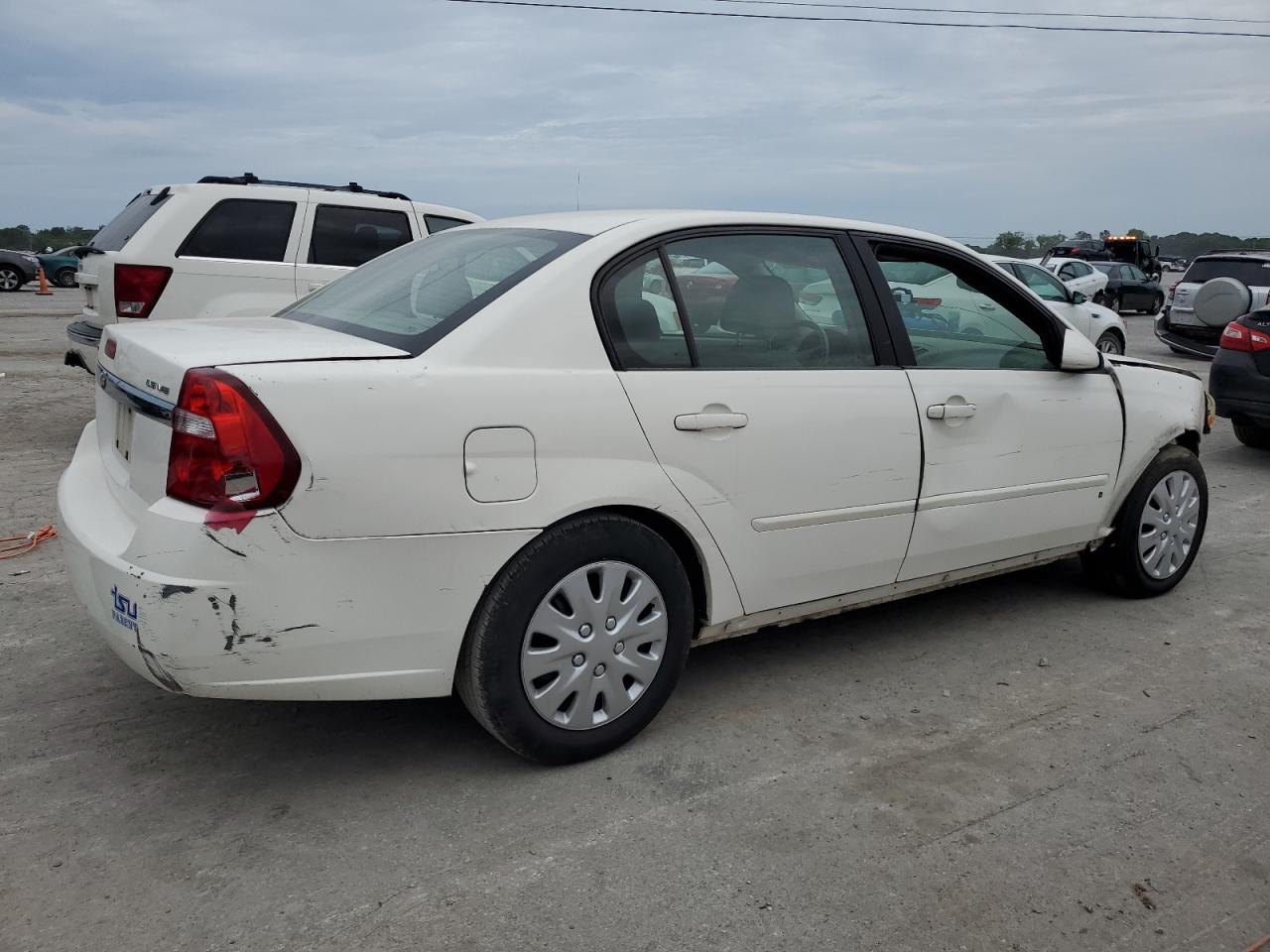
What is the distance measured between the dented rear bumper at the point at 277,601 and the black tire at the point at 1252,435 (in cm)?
828

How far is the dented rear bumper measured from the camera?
8.79ft

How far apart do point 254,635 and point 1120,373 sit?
3.67m

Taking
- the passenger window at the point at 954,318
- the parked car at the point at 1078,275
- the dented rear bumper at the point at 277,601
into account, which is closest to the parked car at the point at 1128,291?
the parked car at the point at 1078,275

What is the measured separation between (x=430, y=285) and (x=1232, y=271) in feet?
54.7

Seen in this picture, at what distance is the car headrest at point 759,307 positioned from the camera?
3.57 m

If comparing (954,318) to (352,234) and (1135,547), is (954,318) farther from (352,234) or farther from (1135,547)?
(352,234)

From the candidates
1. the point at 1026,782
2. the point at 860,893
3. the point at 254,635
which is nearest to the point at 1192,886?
the point at 1026,782

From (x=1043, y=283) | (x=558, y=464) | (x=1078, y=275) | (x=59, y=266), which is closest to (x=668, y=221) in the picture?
(x=558, y=464)

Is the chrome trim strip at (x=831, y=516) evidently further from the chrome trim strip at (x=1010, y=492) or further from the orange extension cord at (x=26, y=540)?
the orange extension cord at (x=26, y=540)

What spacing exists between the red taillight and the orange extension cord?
249 cm

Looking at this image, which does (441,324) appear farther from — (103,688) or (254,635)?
(103,688)

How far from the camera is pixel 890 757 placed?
339 centimetres

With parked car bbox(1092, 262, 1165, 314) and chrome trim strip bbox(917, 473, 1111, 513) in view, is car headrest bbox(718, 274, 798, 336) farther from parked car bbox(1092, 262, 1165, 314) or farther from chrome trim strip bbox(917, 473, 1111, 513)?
parked car bbox(1092, 262, 1165, 314)

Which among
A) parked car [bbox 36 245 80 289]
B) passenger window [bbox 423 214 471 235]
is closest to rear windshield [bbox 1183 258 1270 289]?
passenger window [bbox 423 214 471 235]
